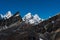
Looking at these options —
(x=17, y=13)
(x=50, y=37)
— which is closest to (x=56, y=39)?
(x=50, y=37)

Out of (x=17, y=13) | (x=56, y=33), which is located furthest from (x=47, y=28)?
(x=17, y=13)

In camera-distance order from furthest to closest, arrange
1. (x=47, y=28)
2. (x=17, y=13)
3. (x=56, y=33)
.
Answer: (x=17, y=13) < (x=47, y=28) < (x=56, y=33)

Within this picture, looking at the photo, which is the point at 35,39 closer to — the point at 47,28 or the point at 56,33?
the point at 56,33

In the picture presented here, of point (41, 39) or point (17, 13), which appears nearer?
point (41, 39)

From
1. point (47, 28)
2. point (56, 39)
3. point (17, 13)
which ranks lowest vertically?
point (56, 39)

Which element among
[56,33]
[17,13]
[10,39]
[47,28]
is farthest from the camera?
[17,13]

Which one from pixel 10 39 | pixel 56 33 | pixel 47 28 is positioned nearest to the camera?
pixel 10 39

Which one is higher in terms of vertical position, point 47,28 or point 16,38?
point 47,28

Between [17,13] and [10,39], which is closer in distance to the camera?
[10,39]

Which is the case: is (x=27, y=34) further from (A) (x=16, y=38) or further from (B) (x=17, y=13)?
(B) (x=17, y=13)

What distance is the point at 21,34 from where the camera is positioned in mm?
48969

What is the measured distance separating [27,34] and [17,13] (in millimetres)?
66600

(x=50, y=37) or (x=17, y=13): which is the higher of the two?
(x=17, y=13)

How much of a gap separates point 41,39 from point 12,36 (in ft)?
21.2
